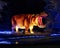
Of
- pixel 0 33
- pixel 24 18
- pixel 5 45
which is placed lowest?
pixel 5 45

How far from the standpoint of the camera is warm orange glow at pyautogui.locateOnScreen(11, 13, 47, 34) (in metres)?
1.30

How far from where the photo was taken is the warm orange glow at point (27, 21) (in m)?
1.30

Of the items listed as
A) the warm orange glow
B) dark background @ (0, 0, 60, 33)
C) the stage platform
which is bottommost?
the stage platform

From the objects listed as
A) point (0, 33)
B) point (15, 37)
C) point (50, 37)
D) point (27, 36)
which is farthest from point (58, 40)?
point (0, 33)

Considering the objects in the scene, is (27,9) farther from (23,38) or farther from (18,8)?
(23,38)

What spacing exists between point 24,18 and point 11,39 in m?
0.22

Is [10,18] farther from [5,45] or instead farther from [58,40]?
[58,40]

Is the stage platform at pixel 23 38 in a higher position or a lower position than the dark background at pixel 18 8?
lower

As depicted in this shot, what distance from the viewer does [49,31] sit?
50.8 inches

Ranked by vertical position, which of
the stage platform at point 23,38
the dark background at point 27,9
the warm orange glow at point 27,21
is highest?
the dark background at point 27,9

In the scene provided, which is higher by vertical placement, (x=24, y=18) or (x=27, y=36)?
(x=24, y=18)

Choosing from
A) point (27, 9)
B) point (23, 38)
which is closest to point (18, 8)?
point (27, 9)

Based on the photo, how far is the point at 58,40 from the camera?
50.1 inches

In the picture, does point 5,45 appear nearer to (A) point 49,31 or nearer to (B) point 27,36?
(B) point 27,36
